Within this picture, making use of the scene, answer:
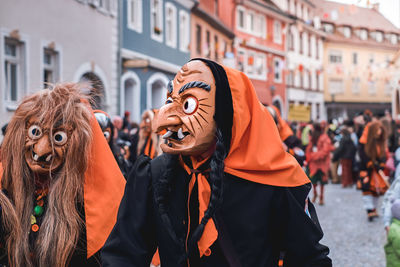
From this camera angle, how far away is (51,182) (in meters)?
2.89

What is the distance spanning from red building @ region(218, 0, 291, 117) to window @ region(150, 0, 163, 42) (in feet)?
33.8

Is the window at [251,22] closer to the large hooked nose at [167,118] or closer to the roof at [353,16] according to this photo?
the roof at [353,16]

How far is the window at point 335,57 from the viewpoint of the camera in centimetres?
4602

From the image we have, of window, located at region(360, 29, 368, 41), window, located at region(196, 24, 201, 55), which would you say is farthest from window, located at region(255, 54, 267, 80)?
window, located at region(360, 29, 368, 41)

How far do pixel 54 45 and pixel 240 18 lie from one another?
65.9 feet

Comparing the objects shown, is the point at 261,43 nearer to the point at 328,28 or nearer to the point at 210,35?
the point at 210,35

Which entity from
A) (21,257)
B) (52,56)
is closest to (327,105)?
(52,56)

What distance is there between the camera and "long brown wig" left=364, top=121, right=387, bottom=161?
921 cm

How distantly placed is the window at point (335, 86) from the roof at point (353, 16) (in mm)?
4897

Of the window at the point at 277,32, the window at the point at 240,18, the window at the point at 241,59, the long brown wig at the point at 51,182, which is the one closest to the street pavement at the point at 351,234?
the long brown wig at the point at 51,182

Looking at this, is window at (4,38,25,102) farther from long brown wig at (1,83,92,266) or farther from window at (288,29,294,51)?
window at (288,29,294,51)

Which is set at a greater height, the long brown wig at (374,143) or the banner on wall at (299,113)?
the banner on wall at (299,113)

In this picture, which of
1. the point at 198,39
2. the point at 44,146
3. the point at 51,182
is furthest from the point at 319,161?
the point at 198,39

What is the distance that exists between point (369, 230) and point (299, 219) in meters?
6.77
